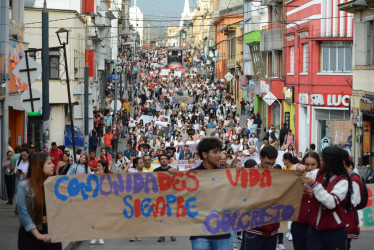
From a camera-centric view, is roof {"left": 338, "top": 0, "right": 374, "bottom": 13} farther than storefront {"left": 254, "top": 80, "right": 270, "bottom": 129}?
No

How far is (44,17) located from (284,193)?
37.5 feet

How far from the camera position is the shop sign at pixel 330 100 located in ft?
112

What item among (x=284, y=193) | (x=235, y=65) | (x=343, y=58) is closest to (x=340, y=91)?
(x=343, y=58)

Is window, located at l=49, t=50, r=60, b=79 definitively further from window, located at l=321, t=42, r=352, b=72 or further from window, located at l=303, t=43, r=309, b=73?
window, located at l=321, t=42, r=352, b=72

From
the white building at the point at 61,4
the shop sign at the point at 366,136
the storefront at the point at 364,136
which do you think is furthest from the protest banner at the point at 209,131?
the white building at the point at 61,4

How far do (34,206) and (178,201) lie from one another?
1.80m

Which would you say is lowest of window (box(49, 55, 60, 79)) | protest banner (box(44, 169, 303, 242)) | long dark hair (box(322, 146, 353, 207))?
protest banner (box(44, 169, 303, 242))

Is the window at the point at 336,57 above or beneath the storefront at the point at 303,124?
above

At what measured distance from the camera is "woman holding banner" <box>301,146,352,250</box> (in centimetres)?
783

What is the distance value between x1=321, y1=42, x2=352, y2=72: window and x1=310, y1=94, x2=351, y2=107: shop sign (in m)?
1.17

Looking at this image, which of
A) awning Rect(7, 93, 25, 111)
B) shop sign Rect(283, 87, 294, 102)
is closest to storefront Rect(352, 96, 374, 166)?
awning Rect(7, 93, 25, 111)

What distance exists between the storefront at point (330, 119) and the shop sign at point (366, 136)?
19.2 ft

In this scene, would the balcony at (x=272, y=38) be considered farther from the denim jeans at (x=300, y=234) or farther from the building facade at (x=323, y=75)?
the denim jeans at (x=300, y=234)

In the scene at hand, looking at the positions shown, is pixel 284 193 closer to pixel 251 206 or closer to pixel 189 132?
pixel 251 206
